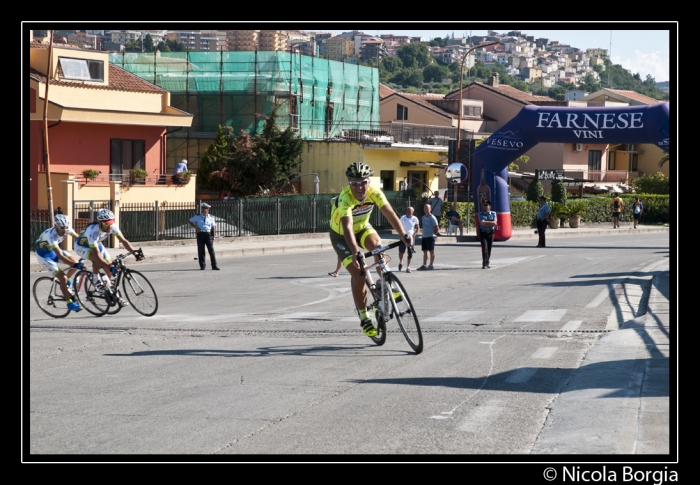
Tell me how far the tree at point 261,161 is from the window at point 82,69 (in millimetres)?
7300

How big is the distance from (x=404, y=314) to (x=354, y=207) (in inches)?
48.6

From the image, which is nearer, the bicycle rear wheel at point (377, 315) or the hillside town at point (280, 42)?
the bicycle rear wheel at point (377, 315)

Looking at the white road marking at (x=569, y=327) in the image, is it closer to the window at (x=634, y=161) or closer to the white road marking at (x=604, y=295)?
the white road marking at (x=604, y=295)

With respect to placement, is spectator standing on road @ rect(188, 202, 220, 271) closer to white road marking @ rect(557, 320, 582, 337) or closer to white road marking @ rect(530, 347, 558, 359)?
white road marking @ rect(557, 320, 582, 337)

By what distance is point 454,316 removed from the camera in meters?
13.8

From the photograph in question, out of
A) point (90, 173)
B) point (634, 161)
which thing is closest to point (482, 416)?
point (90, 173)

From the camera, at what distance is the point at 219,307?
15555mm

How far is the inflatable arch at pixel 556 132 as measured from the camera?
26.8 meters

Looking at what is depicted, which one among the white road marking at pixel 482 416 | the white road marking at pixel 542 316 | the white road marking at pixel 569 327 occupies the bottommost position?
the white road marking at pixel 482 416

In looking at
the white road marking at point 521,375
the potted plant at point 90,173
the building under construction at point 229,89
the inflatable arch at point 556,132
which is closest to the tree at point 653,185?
the building under construction at point 229,89

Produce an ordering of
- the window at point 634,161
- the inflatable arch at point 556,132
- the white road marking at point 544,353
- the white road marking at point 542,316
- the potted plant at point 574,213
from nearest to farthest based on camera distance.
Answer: the white road marking at point 544,353
the white road marking at point 542,316
the inflatable arch at point 556,132
the potted plant at point 574,213
the window at point 634,161

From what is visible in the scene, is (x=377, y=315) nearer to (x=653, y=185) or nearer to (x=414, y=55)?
(x=653, y=185)

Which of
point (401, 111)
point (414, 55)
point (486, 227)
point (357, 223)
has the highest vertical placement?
point (414, 55)
